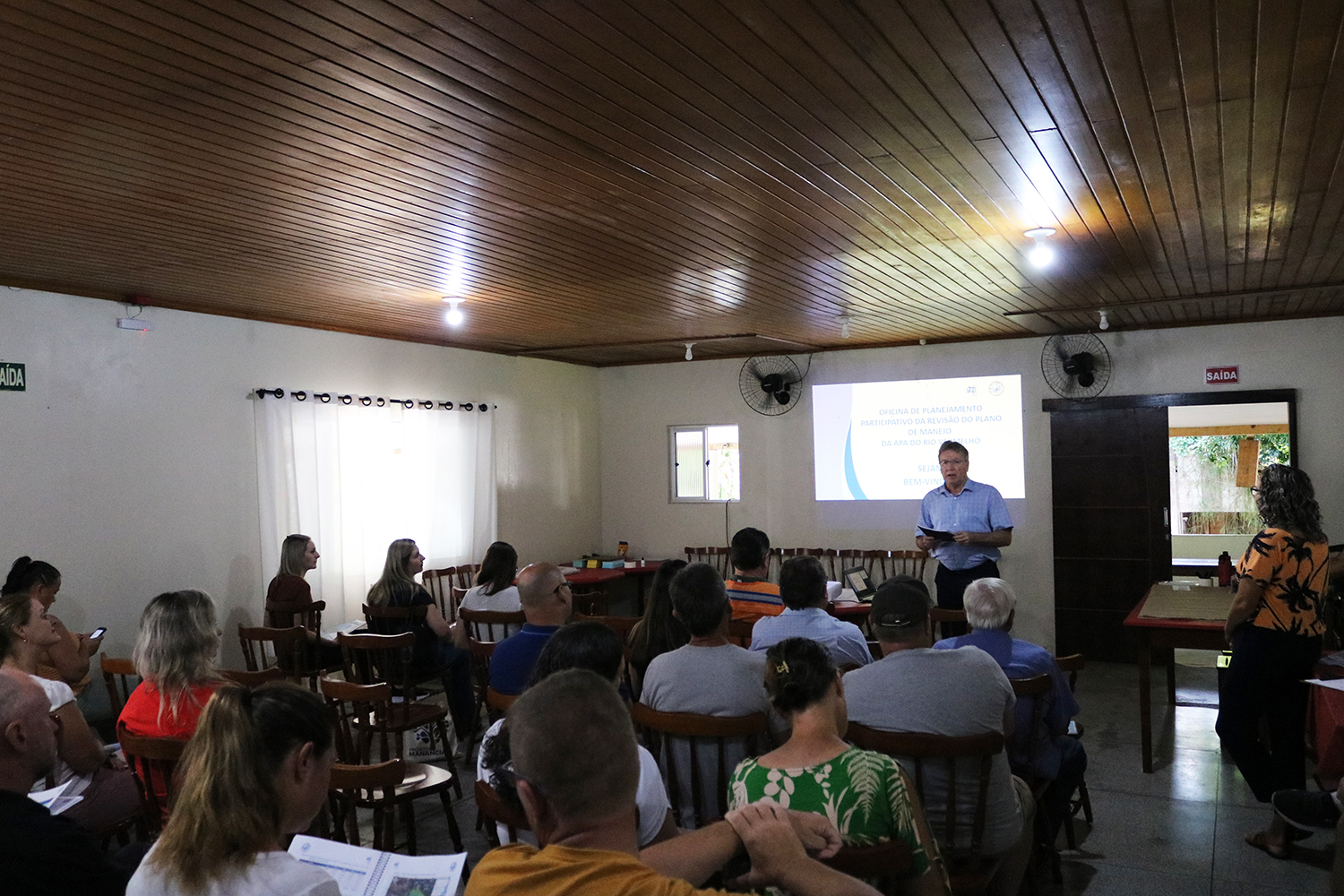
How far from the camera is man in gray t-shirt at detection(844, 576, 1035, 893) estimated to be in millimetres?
2750

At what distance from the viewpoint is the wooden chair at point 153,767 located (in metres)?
2.86

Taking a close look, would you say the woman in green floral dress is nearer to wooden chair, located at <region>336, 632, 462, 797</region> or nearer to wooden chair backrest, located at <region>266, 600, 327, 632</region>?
wooden chair, located at <region>336, 632, 462, 797</region>

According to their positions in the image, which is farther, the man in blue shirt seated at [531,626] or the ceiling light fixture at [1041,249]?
the ceiling light fixture at [1041,249]

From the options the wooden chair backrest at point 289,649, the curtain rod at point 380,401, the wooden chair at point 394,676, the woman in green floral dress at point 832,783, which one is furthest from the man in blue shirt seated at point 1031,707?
the curtain rod at point 380,401

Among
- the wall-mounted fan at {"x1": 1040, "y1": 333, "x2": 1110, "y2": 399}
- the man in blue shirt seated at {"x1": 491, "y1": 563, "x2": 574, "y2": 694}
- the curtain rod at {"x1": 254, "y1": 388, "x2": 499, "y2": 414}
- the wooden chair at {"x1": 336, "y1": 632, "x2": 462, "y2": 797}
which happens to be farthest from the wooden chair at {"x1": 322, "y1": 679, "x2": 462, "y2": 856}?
the wall-mounted fan at {"x1": 1040, "y1": 333, "x2": 1110, "y2": 399}

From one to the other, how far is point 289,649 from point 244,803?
4.06 metres

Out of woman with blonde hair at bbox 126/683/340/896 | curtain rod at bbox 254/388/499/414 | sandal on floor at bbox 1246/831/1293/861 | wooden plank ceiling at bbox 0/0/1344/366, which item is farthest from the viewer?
curtain rod at bbox 254/388/499/414

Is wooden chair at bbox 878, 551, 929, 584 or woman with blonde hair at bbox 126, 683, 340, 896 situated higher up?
woman with blonde hair at bbox 126, 683, 340, 896

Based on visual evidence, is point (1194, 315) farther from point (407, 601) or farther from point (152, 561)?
point (152, 561)

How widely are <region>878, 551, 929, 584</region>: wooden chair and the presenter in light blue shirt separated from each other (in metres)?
1.88

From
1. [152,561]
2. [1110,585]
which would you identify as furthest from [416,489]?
[1110,585]

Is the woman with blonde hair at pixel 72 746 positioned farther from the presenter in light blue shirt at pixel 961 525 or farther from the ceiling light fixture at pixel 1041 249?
the presenter in light blue shirt at pixel 961 525

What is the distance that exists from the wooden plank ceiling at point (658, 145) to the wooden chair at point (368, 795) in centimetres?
181

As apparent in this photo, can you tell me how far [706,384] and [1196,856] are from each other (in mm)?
6509
